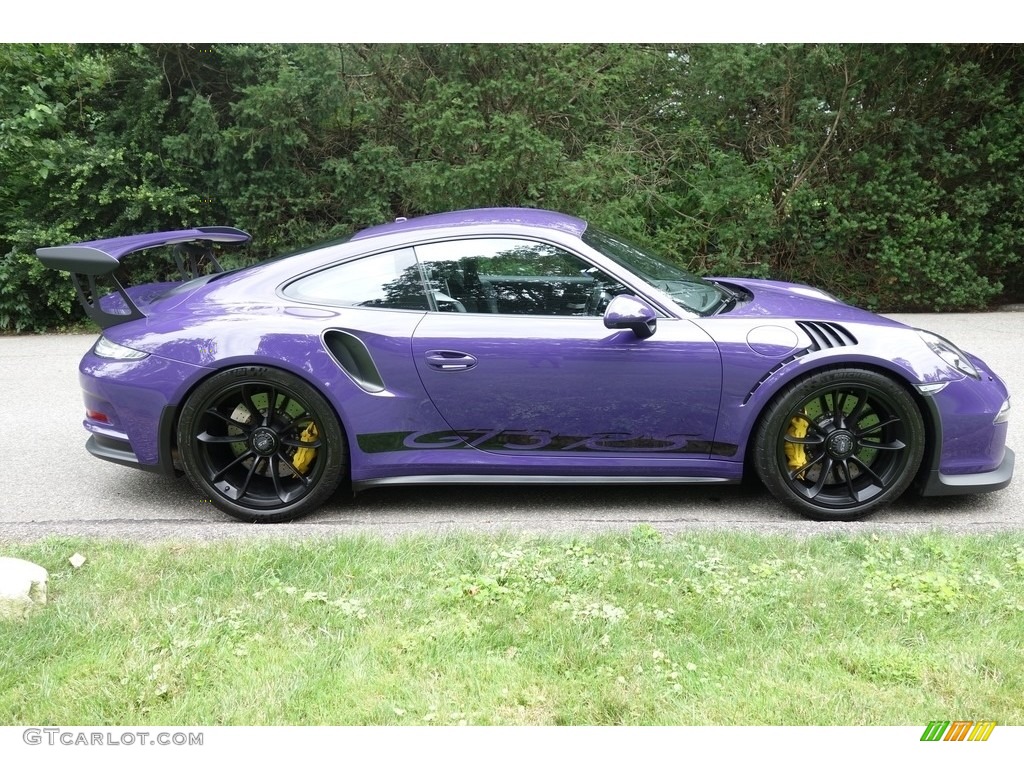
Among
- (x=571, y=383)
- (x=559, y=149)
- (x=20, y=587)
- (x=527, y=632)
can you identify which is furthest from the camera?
(x=559, y=149)

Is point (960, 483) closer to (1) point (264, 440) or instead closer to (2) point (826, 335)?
(2) point (826, 335)

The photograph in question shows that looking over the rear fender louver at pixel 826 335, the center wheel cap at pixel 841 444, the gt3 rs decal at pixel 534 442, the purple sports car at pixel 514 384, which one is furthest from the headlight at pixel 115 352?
the center wheel cap at pixel 841 444

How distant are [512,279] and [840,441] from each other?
1580 millimetres

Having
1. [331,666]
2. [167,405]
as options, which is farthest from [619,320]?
[167,405]

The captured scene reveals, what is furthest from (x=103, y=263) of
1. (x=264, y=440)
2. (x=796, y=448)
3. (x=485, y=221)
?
(x=796, y=448)

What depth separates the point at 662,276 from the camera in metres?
4.09

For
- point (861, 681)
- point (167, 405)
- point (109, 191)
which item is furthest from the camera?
point (109, 191)

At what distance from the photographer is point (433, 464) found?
379cm

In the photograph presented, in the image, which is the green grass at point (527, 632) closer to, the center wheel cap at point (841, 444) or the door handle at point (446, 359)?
the center wheel cap at point (841, 444)

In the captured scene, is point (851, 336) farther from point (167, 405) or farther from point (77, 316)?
point (77, 316)

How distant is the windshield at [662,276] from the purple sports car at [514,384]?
0.04 metres

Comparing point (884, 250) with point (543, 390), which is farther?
point (884, 250)

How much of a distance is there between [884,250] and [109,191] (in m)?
7.94
